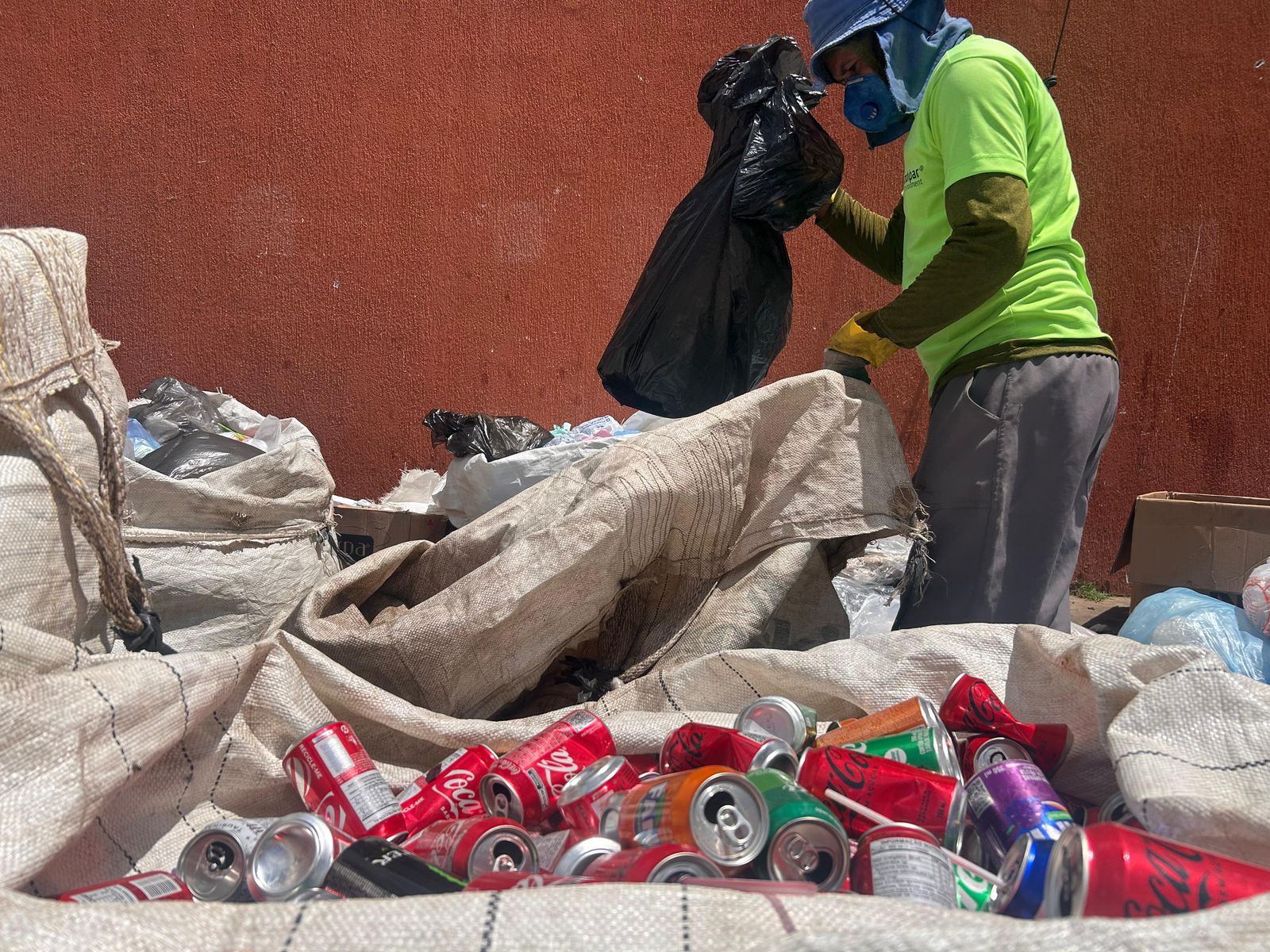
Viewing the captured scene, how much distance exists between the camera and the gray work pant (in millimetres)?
1850

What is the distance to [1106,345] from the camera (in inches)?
77.0

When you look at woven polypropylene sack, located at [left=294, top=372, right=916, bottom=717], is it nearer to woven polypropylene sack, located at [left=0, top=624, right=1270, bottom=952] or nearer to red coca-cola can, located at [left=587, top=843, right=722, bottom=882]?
woven polypropylene sack, located at [left=0, top=624, right=1270, bottom=952]

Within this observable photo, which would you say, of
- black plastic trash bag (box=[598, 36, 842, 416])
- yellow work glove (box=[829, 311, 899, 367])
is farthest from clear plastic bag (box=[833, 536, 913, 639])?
black plastic trash bag (box=[598, 36, 842, 416])

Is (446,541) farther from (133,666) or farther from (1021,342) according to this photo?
(1021,342)

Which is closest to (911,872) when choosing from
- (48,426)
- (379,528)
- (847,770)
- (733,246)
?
(847,770)

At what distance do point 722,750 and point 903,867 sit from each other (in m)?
0.33

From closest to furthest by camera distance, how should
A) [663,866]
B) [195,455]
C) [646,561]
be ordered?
[663,866], [646,561], [195,455]

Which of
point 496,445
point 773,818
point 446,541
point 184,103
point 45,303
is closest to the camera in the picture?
point 773,818

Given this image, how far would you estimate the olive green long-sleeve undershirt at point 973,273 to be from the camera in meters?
1.73

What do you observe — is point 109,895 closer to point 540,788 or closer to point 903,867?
point 540,788

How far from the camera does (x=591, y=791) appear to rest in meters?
1.12

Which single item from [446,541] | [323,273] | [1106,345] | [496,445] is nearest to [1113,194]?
[1106,345]

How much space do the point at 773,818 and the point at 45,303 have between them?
1.08m

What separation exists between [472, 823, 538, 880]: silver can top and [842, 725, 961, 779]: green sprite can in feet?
1.26
